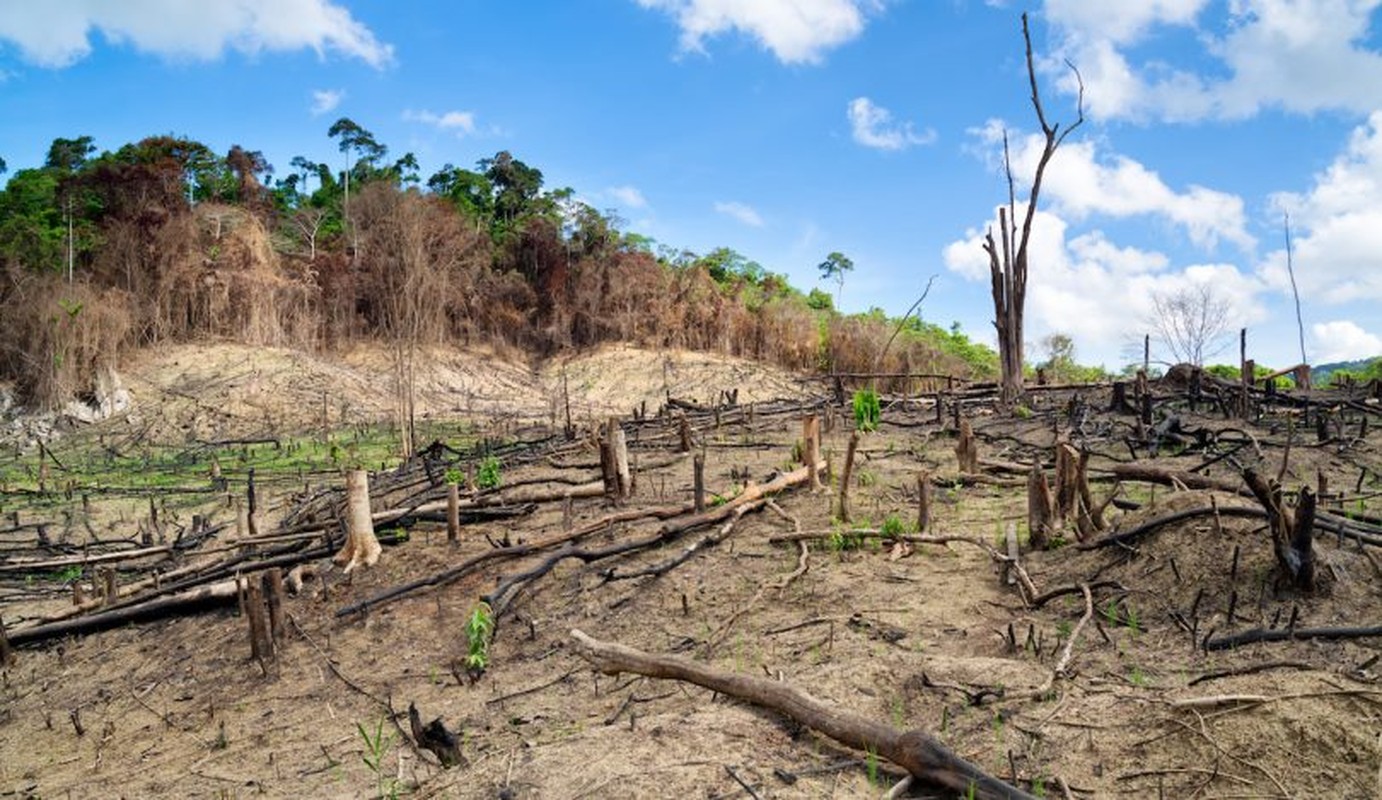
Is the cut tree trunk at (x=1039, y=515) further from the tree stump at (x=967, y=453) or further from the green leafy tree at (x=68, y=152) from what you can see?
the green leafy tree at (x=68, y=152)

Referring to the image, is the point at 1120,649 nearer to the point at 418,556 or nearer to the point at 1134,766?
the point at 1134,766

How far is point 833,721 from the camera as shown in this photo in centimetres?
308

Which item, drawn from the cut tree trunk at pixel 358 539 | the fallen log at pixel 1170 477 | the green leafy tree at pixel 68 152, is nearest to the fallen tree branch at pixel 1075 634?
the fallen log at pixel 1170 477

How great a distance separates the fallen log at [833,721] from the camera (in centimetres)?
263

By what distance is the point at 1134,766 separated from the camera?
115 inches

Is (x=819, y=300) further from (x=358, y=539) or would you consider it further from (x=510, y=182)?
(x=358, y=539)

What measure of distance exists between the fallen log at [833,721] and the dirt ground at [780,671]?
0.29ft

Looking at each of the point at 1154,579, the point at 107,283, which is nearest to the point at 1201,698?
the point at 1154,579

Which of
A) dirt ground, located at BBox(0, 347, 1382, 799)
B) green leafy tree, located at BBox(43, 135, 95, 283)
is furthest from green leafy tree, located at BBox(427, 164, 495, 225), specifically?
dirt ground, located at BBox(0, 347, 1382, 799)

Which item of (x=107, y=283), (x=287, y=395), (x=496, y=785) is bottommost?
(x=496, y=785)

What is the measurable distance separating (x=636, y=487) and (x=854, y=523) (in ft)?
9.51

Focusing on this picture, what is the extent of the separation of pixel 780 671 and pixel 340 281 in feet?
90.7

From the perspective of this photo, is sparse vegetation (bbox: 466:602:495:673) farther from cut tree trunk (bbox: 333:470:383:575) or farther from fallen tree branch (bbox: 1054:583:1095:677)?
fallen tree branch (bbox: 1054:583:1095:677)

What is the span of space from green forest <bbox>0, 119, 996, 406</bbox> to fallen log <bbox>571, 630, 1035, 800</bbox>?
17.8 meters
